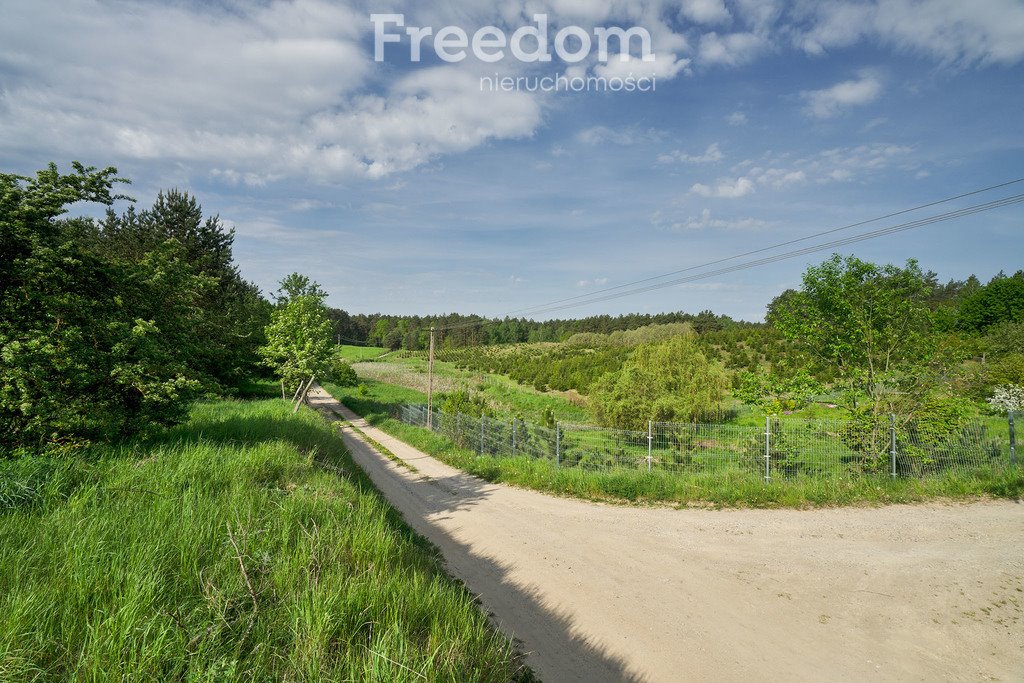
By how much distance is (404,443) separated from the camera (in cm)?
1955

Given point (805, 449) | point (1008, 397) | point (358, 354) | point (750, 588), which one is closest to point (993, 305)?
point (1008, 397)

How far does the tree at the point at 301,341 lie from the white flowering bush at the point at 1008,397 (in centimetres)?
2540

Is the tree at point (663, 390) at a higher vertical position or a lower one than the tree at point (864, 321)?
lower

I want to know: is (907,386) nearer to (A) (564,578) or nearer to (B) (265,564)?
(A) (564,578)

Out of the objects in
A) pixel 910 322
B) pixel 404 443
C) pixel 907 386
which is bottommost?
pixel 404 443

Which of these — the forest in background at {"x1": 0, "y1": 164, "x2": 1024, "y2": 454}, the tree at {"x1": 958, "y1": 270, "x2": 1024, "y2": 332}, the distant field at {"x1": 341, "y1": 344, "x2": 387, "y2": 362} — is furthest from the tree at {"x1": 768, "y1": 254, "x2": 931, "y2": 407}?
the distant field at {"x1": 341, "y1": 344, "x2": 387, "y2": 362}

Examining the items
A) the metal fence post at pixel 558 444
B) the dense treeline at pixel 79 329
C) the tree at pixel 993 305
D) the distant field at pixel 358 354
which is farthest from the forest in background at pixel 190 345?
the distant field at pixel 358 354

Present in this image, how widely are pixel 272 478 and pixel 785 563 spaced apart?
297 inches

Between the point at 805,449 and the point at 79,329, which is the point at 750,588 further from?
the point at 79,329

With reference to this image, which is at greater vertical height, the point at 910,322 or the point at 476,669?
the point at 910,322

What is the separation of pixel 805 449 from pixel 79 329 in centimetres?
1409

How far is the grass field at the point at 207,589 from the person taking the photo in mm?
2887

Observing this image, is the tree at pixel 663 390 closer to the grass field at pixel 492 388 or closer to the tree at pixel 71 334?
the grass field at pixel 492 388

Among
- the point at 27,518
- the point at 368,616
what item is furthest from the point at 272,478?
the point at 368,616
